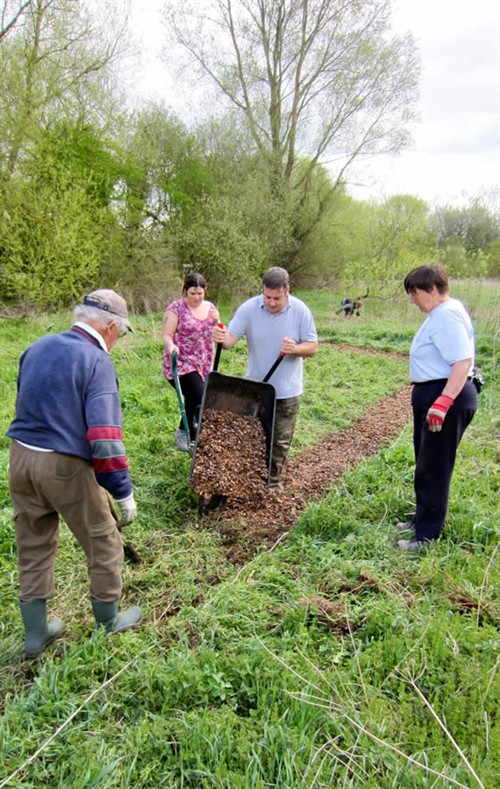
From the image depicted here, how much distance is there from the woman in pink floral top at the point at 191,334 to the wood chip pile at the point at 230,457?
2.37 ft

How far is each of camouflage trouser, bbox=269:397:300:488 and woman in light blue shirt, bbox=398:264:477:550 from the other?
40.0 inches

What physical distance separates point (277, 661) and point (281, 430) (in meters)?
1.93

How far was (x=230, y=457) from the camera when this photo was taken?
3533 mm

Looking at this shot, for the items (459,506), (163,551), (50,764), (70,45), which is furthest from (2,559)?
(70,45)

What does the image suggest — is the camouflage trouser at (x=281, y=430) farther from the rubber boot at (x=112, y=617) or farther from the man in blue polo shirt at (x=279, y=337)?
the rubber boot at (x=112, y=617)

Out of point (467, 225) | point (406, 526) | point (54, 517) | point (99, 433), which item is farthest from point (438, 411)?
point (467, 225)

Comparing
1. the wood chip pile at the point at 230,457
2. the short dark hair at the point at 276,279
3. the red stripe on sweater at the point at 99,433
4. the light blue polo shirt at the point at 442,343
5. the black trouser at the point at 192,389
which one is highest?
the short dark hair at the point at 276,279

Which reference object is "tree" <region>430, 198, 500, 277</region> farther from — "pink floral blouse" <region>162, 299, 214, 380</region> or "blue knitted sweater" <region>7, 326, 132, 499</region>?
"blue knitted sweater" <region>7, 326, 132, 499</region>

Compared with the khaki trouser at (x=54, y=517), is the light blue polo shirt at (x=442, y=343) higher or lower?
higher

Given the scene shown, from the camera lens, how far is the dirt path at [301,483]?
3.29 meters

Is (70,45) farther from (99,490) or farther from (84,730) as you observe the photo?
(84,730)

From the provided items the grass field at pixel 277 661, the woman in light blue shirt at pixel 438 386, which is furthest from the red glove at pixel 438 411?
the grass field at pixel 277 661

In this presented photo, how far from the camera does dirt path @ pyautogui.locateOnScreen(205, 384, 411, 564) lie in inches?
130

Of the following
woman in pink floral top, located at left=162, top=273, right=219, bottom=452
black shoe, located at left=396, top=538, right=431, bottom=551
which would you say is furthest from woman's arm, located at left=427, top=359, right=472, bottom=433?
woman in pink floral top, located at left=162, top=273, right=219, bottom=452
